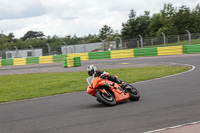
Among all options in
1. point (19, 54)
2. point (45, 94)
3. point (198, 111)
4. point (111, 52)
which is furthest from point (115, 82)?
point (19, 54)

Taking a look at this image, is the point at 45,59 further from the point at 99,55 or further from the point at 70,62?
the point at 70,62

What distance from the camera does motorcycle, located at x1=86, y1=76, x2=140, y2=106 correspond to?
7.75 meters

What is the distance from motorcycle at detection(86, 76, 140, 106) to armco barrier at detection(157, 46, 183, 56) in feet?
73.4

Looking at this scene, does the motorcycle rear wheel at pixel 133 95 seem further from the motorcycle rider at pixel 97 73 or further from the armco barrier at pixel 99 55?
the armco barrier at pixel 99 55

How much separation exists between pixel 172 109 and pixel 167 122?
118 cm

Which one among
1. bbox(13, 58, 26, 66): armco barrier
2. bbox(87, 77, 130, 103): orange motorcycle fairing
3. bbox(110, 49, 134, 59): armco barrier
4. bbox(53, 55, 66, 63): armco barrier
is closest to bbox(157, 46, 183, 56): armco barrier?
bbox(110, 49, 134, 59): armco barrier

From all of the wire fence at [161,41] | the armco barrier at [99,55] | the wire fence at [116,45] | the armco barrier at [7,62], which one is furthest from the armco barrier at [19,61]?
the wire fence at [161,41]

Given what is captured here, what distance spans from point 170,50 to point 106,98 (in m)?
23.4

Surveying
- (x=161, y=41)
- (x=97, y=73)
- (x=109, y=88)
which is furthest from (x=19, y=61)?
(x=109, y=88)

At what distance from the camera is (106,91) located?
7.98 metres

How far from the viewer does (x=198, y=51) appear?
2827 centimetres

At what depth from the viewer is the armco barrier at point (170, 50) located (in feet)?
96.9

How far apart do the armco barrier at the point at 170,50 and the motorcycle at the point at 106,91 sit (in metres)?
22.4

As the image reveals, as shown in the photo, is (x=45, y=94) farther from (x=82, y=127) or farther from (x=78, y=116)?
(x=82, y=127)
